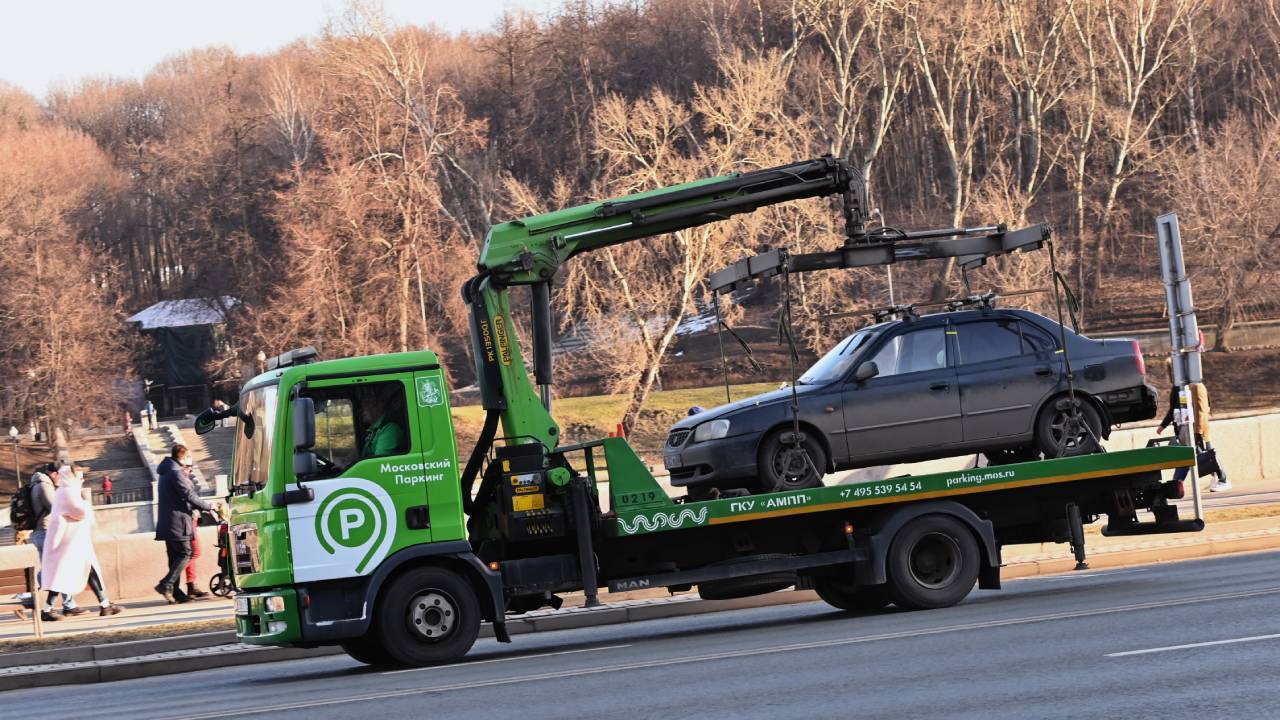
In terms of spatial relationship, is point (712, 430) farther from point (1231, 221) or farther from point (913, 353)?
point (1231, 221)

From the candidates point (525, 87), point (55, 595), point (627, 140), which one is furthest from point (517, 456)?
point (525, 87)

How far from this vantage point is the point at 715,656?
1216 centimetres

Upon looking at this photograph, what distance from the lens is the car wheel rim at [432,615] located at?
1306 centimetres

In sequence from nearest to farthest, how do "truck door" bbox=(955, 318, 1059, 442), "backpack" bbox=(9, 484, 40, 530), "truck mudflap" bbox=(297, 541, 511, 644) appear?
"truck mudflap" bbox=(297, 541, 511, 644) → "truck door" bbox=(955, 318, 1059, 442) → "backpack" bbox=(9, 484, 40, 530)

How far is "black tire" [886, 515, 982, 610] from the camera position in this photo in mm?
14383

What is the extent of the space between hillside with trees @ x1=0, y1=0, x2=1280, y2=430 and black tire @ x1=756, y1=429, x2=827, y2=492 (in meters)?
29.2

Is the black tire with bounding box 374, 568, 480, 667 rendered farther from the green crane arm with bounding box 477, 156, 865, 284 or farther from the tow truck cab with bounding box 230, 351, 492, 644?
the green crane arm with bounding box 477, 156, 865, 284

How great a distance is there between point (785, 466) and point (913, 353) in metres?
1.67

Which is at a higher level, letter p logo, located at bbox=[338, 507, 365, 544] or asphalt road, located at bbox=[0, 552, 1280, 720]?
letter p logo, located at bbox=[338, 507, 365, 544]

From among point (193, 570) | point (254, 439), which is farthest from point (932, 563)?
point (193, 570)

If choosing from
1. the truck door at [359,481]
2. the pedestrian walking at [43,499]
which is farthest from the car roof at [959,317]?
the pedestrian walking at [43,499]

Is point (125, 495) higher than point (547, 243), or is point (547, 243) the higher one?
point (547, 243)

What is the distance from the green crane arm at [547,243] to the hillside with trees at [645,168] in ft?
93.5

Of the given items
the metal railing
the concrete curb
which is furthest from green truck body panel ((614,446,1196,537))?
the metal railing
